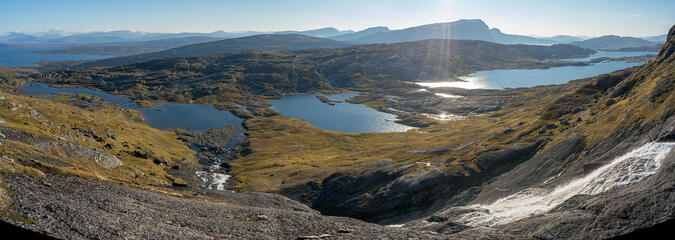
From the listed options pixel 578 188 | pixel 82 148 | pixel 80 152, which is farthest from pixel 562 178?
pixel 82 148

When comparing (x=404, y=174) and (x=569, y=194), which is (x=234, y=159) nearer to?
(x=404, y=174)

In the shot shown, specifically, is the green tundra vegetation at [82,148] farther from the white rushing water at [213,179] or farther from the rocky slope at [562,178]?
the rocky slope at [562,178]

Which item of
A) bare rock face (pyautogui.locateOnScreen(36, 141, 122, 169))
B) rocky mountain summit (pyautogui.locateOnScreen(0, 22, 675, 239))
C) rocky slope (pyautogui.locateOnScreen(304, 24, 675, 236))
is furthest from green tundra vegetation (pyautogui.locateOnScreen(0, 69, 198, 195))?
rocky slope (pyautogui.locateOnScreen(304, 24, 675, 236))

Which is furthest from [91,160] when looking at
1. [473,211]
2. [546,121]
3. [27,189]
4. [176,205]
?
[546,121]

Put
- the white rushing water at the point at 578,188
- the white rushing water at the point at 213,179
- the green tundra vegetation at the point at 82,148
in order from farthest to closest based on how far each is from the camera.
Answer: the white rushing water at the point at 213,179
the green tundra vegetation at the point at 82,148
the white rushing water at the point at 578,188

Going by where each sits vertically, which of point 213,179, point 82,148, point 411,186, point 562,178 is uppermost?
point 562,178

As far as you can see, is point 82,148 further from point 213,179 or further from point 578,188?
point 578,188

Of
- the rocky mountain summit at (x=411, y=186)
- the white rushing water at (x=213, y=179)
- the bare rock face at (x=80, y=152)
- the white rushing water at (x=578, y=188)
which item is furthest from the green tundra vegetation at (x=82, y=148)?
the white rushing water at (x=578, y=188)

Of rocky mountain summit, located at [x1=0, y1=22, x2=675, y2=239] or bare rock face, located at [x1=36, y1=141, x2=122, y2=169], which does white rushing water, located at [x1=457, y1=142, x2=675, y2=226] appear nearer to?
rocky mountain summit, located at [x1=0, y1=22, x2=675, y2=239]
